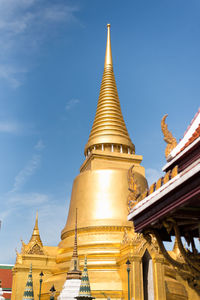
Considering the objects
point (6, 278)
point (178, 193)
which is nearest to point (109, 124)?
point (6, 278)

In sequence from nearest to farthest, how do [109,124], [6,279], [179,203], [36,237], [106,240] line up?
1. [179,203]
2. [106,240]
3. [36,237]
4. [109,124]
5. [6,279]

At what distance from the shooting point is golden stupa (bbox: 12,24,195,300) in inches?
754

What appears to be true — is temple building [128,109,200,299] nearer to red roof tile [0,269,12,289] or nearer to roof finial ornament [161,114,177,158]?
roof finial ornament [161,114,177,158]

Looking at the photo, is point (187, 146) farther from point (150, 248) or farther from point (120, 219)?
point (120, 219)

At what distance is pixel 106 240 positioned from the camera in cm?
2142

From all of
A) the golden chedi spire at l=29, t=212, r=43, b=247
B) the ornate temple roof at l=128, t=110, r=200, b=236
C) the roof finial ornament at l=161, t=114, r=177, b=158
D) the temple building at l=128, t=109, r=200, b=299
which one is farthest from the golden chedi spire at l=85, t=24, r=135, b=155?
the ornate temple roof at l=128, t=110, r=200, b=236

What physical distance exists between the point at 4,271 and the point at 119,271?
1414 centimetres

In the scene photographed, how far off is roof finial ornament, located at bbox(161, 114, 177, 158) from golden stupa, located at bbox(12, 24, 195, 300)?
1100cm

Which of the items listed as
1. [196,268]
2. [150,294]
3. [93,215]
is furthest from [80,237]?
[196,268]

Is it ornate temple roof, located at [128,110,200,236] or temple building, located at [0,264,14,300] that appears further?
temple building, located at [0,264,14,300]

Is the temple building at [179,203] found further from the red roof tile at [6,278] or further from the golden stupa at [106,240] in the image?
the red roof tile at [6,278]

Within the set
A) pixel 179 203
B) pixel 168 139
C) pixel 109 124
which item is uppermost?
pixel 109 124

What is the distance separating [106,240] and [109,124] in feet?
31.3

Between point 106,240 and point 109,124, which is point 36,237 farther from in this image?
point 109,124
